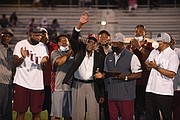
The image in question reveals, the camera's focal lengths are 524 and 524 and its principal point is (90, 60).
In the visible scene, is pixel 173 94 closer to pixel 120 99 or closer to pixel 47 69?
pixel 120 99

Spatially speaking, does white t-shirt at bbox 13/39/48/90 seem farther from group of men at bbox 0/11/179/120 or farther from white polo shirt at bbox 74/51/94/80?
white polo shirt at bbox 74/51/94/80

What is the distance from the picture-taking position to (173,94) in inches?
341

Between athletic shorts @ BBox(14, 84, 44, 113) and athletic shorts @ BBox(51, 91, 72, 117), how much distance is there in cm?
24

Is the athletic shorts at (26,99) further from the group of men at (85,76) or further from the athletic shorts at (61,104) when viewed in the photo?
the athletic shorts at (61,104)

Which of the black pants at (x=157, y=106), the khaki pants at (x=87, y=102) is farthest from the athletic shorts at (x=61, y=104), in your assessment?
the black pants at (x=157, y=106)

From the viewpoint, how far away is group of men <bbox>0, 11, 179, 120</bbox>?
853 cm

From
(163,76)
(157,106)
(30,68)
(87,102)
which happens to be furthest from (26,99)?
(163,76)

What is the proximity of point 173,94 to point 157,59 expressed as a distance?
641 mm

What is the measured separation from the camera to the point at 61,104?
894 centimetres

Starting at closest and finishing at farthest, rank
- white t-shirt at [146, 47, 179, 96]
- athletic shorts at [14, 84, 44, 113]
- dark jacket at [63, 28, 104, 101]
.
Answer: white t-shirt at [146, 47, 179, 96] < dark jacket at [63, 28, 104, 101] < athletic shorts at [14, 84, 44, 113]

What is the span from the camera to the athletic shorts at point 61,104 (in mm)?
8922

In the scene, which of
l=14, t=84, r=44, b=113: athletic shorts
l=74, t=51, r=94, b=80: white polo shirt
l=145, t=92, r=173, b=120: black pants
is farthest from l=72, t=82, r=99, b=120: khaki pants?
l=145, t=92, r=173, b=120: black pants

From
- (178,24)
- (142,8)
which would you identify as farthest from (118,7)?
(178,24)

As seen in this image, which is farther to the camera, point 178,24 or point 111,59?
point 178,24
